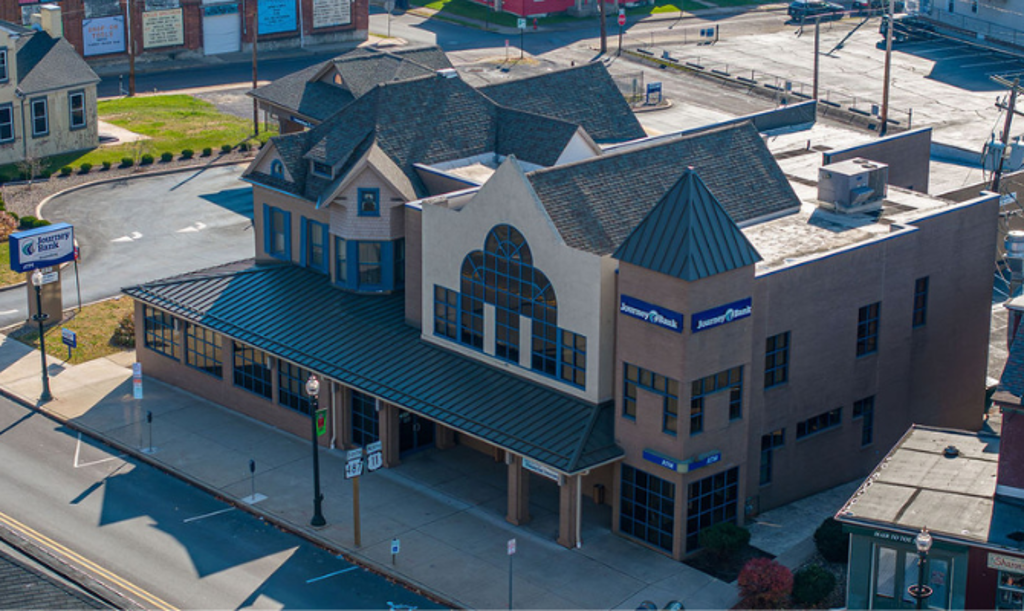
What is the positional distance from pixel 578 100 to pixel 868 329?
756 inches

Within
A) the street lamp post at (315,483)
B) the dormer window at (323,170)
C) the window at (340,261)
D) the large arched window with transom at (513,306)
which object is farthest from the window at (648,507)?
the dormer window at (323,170)

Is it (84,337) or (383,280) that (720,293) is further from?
(84,337)

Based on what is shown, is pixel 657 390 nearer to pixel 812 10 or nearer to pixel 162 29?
pixel 162 29

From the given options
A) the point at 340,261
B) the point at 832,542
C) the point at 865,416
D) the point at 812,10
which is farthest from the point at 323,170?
the point at 812,10

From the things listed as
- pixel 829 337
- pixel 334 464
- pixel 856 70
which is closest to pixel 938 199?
pixel 829 337

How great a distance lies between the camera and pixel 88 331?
69500 mm

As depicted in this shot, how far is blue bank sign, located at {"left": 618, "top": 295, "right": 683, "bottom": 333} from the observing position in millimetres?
48125

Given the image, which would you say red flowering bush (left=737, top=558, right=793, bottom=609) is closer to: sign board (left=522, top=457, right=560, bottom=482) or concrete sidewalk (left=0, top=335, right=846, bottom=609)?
concrete sidewalk (left=0, top=335, right=846, bottom=609)

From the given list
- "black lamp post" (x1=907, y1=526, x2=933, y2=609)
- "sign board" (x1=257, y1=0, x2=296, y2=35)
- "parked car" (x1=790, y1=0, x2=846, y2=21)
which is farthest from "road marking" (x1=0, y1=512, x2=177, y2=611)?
"parked car" (x1=790, y1=0, x2=846, y2=21)

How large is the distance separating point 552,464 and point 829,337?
1145 cm

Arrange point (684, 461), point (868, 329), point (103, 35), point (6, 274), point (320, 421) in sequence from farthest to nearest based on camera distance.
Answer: point (103, 35) < point (6, 274) < point (868, 329) < point (320, 421) < point (684, 461)

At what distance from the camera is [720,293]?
48.7 meters

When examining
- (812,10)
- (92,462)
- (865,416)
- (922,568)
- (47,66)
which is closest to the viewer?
(922,568)

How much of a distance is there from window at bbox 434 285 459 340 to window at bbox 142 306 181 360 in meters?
13.1
